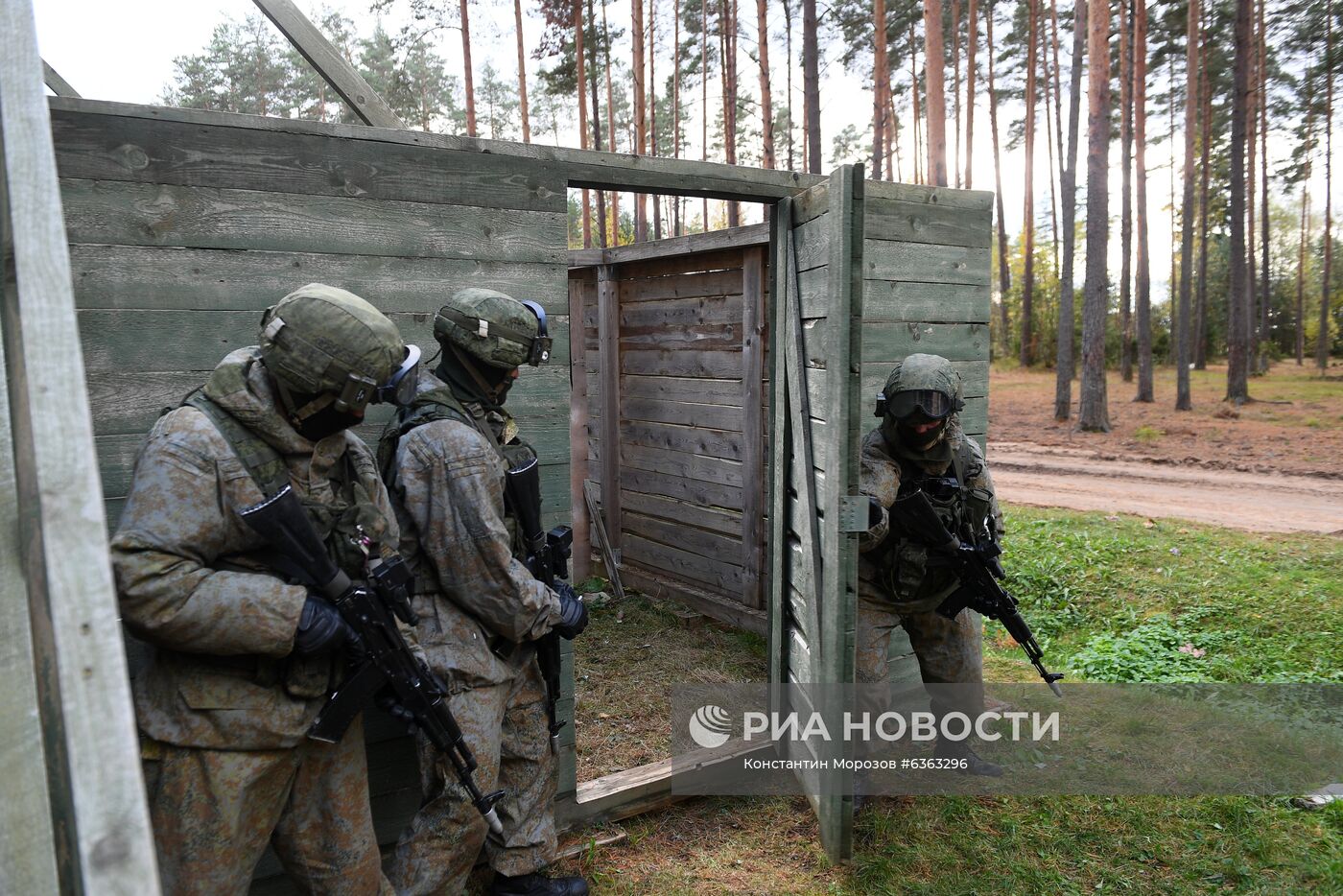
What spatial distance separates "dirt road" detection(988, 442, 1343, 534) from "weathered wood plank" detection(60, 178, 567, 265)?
8602 millimetres

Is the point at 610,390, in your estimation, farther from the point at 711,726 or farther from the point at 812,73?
the point at 812,73

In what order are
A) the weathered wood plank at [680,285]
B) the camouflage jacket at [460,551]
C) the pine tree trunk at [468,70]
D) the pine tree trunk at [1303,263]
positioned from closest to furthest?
the camouflage jacket at [460,551]
the weathered wood plank at [680,285]
the pine tree trunk at [468,70]
the pine tree trunk at [1303,263]

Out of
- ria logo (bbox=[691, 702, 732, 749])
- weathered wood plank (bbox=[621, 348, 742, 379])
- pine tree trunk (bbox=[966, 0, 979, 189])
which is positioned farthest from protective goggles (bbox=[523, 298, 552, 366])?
pine tree trunk (bbox=[966, 0, 979, 189])

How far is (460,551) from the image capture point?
2893 mm

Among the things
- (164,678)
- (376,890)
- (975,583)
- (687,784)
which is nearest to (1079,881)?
(975,583)

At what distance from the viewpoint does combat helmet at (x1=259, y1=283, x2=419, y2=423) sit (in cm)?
237

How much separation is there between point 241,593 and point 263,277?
1341 millimetres

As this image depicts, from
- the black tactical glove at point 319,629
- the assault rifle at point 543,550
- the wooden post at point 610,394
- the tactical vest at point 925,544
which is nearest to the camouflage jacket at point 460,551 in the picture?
the assault rifle at point 543,550

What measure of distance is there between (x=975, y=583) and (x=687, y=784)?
1.77 meters

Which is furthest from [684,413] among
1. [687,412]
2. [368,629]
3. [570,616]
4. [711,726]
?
[368,629]

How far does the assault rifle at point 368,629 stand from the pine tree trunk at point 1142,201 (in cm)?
2025

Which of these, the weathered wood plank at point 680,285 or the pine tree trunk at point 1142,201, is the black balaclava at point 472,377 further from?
the pine tree trunk at point 1142,201

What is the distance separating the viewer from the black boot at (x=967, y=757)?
4430mm

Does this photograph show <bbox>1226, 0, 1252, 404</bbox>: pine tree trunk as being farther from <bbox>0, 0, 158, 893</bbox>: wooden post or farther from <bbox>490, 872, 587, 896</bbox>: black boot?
<bbox>0, 0, 158, 893</bbox>: wooden post
